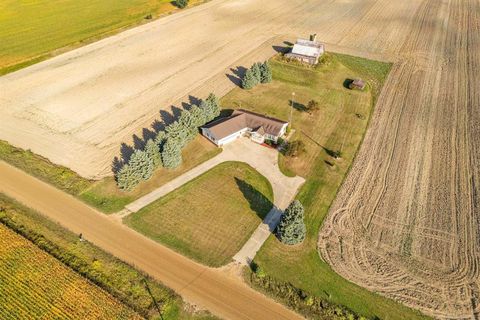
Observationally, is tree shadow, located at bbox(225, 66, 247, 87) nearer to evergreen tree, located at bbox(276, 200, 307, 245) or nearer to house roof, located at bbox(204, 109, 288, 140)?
house roof, located at bbox(204, 109, 288, 140)

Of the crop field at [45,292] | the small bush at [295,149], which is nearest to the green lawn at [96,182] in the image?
the crop field at [45,292]

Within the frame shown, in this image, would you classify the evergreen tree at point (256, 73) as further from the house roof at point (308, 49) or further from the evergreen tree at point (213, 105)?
the house roof at point (308, 49)

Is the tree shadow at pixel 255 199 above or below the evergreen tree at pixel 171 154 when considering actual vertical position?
below

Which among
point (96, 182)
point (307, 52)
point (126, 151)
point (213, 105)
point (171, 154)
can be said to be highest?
point (307, 52)

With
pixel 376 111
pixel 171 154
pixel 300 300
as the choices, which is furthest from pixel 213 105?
pixel 300 300

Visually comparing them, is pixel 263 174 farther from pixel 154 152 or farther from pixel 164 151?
pixel 154 152

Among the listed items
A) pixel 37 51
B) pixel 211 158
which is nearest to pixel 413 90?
pixel 211 158
